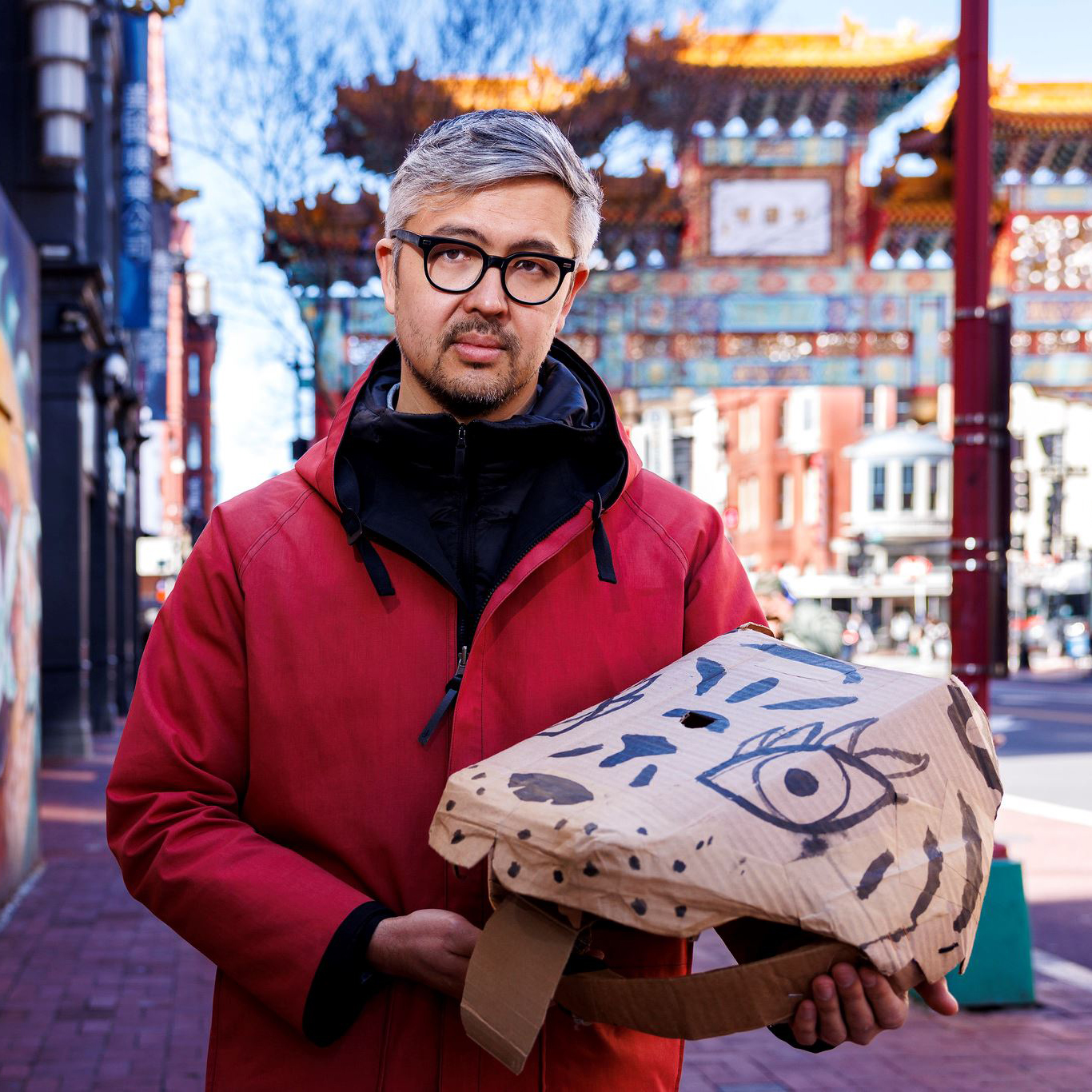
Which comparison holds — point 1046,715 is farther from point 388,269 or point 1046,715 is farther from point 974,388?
point 388,269

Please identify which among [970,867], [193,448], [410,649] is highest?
[193,448]

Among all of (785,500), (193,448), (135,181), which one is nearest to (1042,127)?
(135,181)

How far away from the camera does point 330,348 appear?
22.5m

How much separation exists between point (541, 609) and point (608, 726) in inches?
11.0

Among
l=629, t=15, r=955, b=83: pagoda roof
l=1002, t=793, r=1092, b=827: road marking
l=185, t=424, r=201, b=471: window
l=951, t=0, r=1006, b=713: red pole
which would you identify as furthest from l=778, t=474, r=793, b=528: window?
l=951, t=0, r=1006, b=713: red pole

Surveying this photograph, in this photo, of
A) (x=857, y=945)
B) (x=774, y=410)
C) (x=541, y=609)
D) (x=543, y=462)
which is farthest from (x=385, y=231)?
(x=774, y=410)

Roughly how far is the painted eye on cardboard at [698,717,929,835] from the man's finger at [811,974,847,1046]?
0.17m

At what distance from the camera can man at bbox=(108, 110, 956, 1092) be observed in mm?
1768

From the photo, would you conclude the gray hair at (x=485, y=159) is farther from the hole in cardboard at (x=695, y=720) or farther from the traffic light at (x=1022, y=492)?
the traffic light at (x=1022, y=492)

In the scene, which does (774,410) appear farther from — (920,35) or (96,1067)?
(96,1067)

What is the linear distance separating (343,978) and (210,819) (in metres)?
0.27

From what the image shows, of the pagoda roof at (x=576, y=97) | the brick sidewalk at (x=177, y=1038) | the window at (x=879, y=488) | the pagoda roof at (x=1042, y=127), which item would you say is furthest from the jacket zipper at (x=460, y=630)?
the window at (x=879, y=488)

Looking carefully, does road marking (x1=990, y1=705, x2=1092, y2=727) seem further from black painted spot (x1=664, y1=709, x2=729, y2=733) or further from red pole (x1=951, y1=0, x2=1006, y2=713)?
black painted spot (x1=664, y1=709, x2=729, y2=733)

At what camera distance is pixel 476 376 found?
195 centimetres
